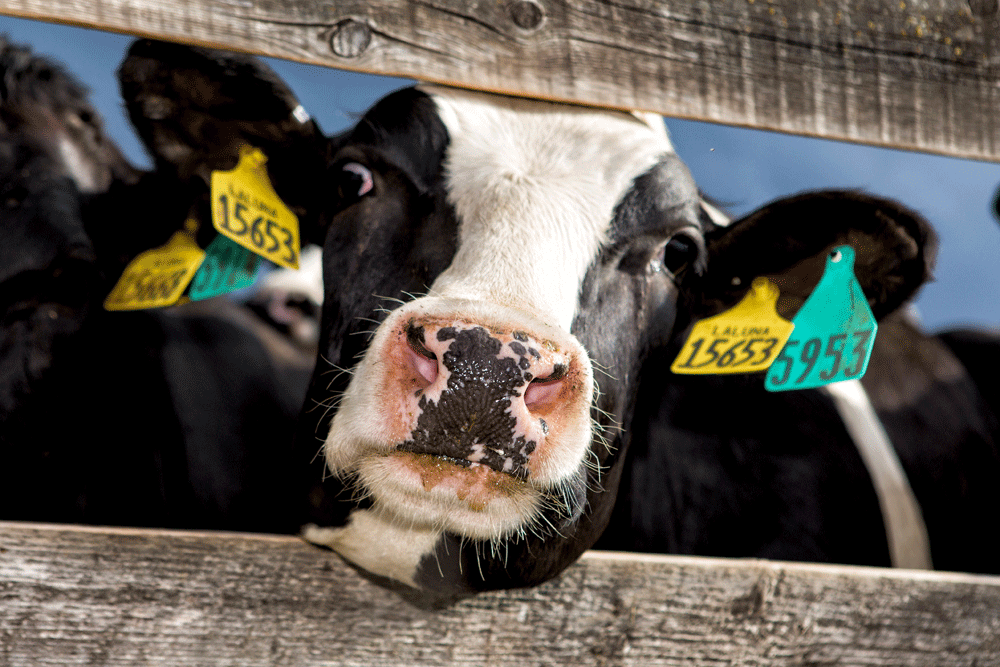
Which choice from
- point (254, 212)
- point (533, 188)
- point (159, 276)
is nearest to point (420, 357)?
point (533, 188)

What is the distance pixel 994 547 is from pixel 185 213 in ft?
10.5

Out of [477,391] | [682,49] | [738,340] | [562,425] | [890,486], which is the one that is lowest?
[890,486]

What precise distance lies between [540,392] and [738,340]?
92 centimetres

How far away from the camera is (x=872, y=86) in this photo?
1.84 metres

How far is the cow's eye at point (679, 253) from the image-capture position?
2158 millimetres

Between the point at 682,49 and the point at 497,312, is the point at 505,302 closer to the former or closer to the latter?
the point at 497,312

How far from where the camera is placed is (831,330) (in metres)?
2.14

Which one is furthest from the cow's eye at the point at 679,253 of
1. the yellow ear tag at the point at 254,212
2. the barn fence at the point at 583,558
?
the yellow ear tag at the point at 254,212

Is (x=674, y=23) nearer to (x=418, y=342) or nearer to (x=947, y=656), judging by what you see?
(x=418, y=342)

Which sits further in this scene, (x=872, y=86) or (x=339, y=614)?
(x=872, y=86)

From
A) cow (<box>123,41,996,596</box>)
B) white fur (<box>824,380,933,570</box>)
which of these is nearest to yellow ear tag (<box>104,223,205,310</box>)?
cow (<box>123,41,996,596</box>)

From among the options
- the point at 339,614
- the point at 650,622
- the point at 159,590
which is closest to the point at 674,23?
the point at 650,622

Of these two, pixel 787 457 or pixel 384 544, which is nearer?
pixel 384 544

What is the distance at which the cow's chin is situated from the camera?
1488 millimetres
